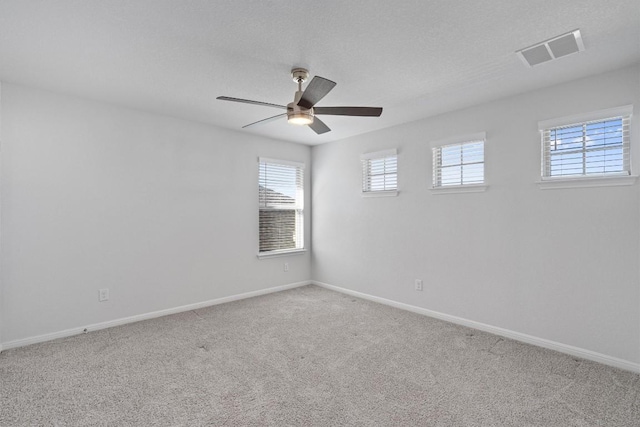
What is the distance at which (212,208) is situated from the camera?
433 centimetres

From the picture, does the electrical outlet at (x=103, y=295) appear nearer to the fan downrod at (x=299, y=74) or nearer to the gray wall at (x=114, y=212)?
the gray wall at (x=114, y=212)

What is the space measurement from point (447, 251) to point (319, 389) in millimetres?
2285

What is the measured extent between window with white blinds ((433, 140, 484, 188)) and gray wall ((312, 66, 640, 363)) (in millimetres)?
109

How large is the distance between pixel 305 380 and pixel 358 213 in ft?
9.12

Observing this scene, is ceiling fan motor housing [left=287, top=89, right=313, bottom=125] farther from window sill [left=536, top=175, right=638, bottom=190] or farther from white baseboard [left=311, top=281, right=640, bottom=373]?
white baseboard [left=311, top=281, right=640, bottom=373]

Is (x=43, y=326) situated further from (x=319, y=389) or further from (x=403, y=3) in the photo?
(x=403, y=3)

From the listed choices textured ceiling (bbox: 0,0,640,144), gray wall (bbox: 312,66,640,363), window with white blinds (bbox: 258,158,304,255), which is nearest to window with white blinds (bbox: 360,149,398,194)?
A: gray wall (bbox: 312,66,640,363)

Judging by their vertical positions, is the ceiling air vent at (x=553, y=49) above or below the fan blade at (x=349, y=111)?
above

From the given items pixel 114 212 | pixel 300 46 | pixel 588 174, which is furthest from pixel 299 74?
pixel 588 174

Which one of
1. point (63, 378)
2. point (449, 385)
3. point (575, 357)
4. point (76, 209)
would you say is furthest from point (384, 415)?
point (76, 209)

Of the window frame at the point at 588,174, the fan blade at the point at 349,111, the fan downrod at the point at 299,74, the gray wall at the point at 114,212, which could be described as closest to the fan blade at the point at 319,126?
the fan blade at the point at 349,111

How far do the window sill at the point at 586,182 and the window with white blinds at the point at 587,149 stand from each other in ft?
0.18

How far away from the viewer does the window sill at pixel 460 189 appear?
343 centimetres

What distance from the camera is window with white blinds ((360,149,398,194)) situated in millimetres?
4320
